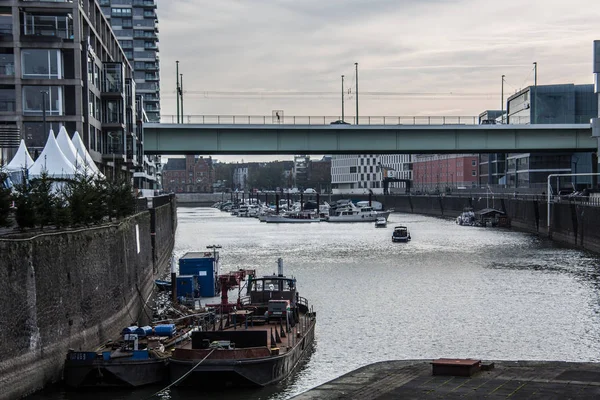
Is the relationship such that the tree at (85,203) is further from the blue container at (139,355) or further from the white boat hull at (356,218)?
the white boat hull at (356,218)

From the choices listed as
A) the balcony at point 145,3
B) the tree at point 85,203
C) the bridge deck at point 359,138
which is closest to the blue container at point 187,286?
the tree at point 85,203

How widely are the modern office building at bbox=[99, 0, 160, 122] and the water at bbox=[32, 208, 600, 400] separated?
8939cm

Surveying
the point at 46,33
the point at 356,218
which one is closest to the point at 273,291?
the point at 46,33

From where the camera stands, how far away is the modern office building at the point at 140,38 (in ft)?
602

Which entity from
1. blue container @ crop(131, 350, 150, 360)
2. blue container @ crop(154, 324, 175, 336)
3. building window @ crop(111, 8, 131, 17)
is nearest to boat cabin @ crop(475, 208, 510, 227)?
building window @ crop(111, 8, 131, 17)

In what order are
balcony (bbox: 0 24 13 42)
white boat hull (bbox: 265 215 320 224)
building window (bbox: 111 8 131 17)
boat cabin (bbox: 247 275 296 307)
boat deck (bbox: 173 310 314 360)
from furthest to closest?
building window (bbox: 111 8 131 17) → white boat hull (bbox: 265 215 320 224) → balcony (bbox: 0 24 13 42) → boat cabin (bbox: 247 275 296 307) → boat deck (bbox: 173 310 314 360)

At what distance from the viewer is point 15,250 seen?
1078 inches

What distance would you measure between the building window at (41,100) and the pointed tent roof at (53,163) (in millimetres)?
16714

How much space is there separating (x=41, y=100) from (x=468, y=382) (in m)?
49.8

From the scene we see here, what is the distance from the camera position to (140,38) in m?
185

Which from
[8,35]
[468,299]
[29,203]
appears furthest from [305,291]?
[8,35]

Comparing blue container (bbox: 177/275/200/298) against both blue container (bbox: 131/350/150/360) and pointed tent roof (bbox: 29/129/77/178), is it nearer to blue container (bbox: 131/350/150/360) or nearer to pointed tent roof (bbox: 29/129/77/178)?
pointed tent roof (bbox: 29/129/77/178)

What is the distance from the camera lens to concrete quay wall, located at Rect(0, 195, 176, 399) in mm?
26422

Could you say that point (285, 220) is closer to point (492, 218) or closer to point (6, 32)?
point (492, 218)
